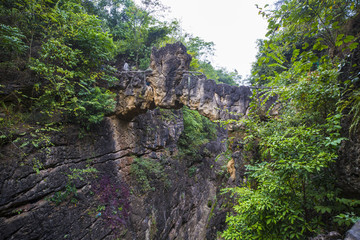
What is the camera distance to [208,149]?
11367 mm

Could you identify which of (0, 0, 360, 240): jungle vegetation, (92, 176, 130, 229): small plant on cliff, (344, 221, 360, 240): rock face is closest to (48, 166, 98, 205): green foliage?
(92, 176, 130, 229): small plant on cliff

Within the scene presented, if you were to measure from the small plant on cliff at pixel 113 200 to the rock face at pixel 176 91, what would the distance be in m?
2.67

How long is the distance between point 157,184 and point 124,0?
423 inches

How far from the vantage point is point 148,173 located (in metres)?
7.17

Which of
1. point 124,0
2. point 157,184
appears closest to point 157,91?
point 157,184

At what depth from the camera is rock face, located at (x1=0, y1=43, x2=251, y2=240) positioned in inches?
155

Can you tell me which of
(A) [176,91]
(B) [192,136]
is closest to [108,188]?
(A) [176,91]

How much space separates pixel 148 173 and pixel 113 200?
176 centimetres

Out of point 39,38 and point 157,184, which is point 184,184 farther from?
point 39,38

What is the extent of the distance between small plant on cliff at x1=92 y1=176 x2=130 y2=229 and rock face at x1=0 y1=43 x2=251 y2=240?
31mm

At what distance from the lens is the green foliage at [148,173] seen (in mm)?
6781

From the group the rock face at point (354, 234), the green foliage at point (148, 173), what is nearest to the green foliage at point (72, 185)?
the green foliage at point (148, 173)

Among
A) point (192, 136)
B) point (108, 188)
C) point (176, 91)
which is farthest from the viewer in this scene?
point (192, 136)

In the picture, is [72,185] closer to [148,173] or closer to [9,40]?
[148,173]
